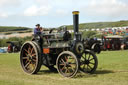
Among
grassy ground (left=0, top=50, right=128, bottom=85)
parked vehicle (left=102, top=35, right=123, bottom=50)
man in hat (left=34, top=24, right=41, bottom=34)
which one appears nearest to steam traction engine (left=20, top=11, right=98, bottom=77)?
man in hat (left=34, top=24, right=41, bottom=34)

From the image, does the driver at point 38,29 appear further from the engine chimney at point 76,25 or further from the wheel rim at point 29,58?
the engine chimney at point 76,25

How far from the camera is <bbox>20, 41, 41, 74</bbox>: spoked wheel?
790 cm

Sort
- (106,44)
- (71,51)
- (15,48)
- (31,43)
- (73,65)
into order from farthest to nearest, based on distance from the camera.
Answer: (15,48) → (106,44) → (31,43) → (71,51) → (73,65)

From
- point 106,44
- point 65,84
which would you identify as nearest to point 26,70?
point 65,84

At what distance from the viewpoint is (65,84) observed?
5902 millimetres

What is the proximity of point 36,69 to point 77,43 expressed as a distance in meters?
1.71

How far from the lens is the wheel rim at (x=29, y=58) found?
8258 mm

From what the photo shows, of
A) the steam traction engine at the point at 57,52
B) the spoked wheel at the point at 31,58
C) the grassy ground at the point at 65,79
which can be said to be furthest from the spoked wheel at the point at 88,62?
A: the spoked wheel at the point at 31,58

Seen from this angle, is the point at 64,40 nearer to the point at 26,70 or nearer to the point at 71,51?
the point at 71,51

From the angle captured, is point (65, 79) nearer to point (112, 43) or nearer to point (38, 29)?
point (38, 29)

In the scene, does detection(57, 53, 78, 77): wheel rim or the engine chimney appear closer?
detection(57, 53, 78, 77): wheel rim

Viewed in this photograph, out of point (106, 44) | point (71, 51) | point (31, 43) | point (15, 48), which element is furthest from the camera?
point (15, 48)

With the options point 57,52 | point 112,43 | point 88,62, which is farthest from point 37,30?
point 112,43

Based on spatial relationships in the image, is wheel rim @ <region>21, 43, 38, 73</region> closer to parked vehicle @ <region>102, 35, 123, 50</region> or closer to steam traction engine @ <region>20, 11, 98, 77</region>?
steam traction engine @ <region>20, 11, 98, 77</region>
